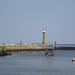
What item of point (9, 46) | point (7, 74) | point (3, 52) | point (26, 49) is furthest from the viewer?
point (26, 49)

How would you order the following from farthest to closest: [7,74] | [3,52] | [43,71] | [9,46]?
[9,46] → [3,52] → [43,71] → [7,74]

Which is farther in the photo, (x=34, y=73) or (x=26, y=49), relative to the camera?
(x=26, y=49)

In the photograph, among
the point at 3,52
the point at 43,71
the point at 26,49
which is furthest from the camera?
the point at 26,49

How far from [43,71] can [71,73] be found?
207 inches

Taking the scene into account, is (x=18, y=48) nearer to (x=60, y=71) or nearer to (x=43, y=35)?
(x=43, y=35)

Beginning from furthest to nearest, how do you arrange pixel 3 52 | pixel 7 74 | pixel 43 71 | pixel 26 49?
pixel 26 49, pixel 3 52, pixel 43 71, pixel 7 74

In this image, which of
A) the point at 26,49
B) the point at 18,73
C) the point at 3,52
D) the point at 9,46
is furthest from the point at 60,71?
the point at 26,49

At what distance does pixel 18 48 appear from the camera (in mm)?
148375

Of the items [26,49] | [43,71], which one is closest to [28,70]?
[43,71]

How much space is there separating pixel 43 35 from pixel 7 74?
317 feet

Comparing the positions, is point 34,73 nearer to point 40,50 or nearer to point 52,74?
point 52,74

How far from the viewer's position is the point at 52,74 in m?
63.7

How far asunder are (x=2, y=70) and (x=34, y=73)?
23.5ft

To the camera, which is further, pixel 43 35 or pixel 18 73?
pixel 43 35
